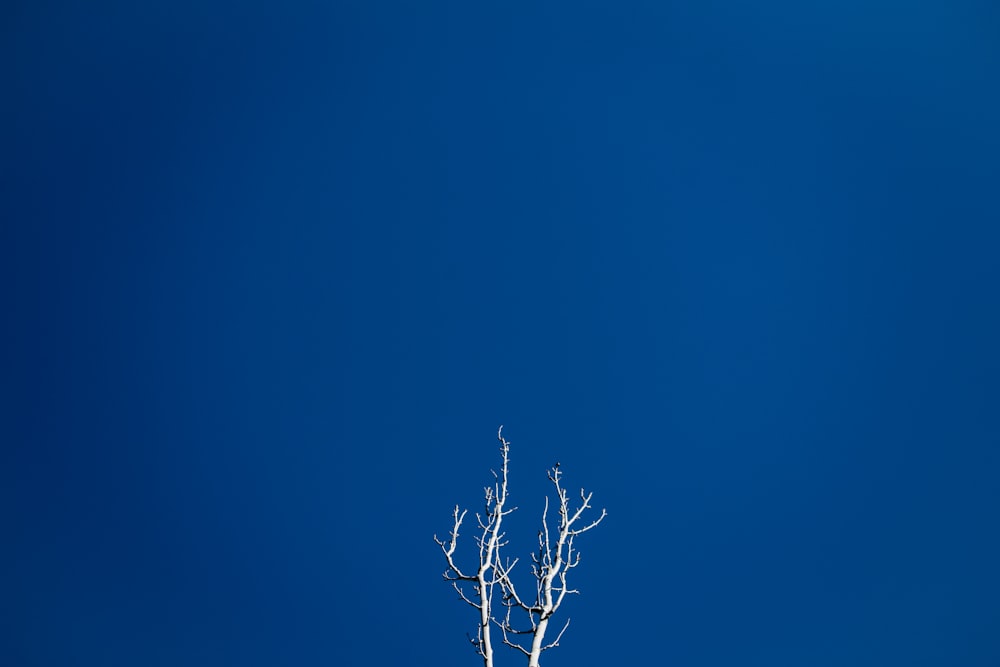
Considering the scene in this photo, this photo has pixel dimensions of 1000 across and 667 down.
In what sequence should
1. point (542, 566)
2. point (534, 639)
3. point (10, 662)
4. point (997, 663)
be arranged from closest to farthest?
point (534, 639) < point (542, 566) < point (997, 663) < point (10, 662)

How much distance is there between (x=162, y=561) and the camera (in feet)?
97.7

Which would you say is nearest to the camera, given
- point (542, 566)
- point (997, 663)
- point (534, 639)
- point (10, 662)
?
point (534, 639)

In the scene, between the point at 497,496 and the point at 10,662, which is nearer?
the point at 497,496

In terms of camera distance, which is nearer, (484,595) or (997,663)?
(484,595)

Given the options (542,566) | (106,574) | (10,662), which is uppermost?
(106,574)

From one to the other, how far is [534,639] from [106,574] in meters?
30.3

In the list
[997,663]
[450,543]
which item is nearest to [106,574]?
[450,543]

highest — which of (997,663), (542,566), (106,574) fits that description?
(106,574)

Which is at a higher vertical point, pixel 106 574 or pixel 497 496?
pixel 106 574

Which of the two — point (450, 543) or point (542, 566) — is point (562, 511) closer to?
point (542, 566)

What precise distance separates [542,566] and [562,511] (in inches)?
22.8

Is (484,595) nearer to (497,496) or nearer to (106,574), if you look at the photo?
(497,496)

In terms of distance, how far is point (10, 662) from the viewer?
28.7 m

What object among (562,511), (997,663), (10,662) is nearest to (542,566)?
(562,511)
